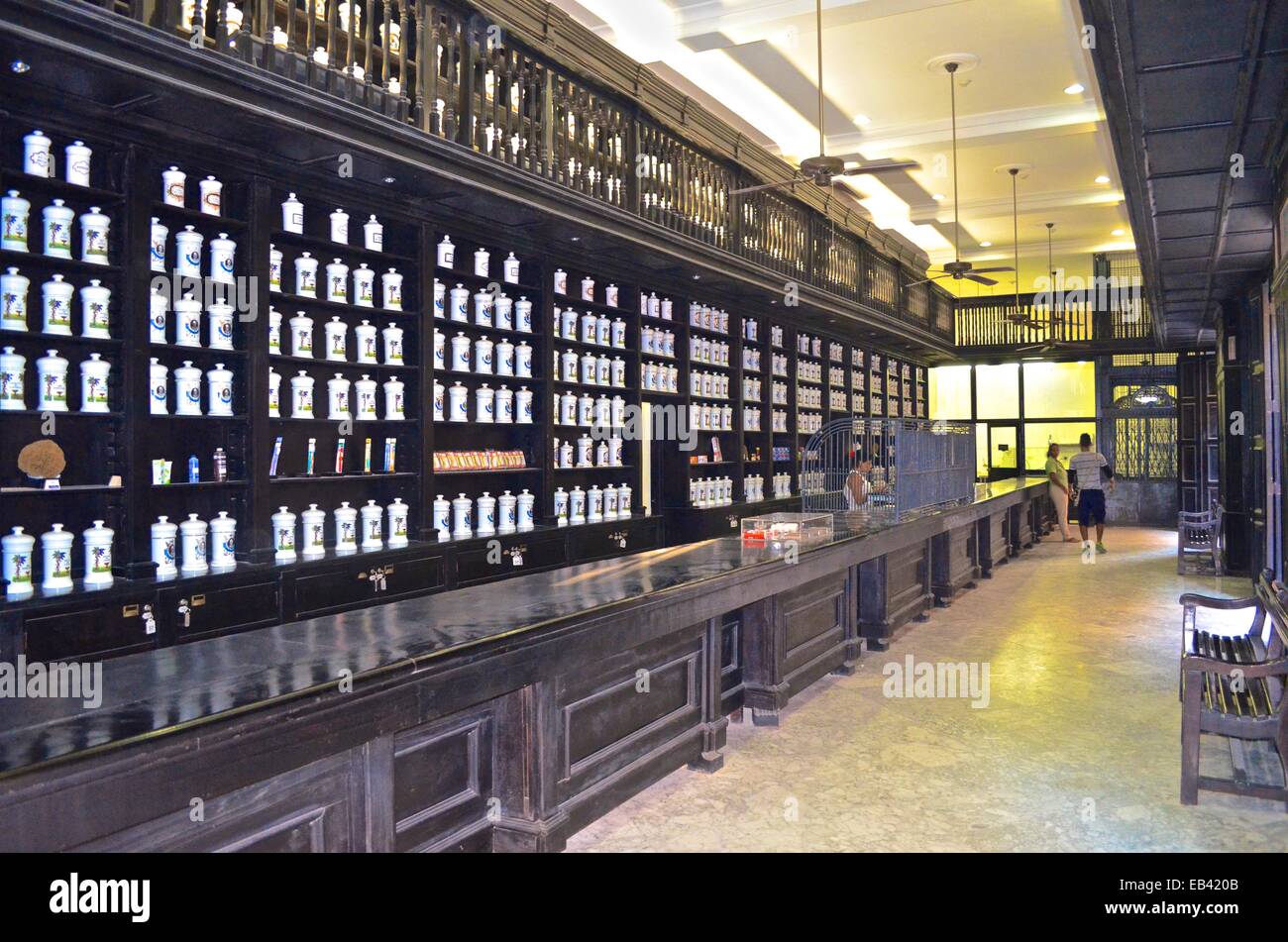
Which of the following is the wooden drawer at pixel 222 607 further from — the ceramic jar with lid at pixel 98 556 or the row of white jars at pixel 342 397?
the row of white jars at pixel 342 397

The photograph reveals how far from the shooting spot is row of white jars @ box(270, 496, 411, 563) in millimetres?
4641

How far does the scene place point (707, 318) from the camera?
27.8ft

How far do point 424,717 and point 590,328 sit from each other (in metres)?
4.91

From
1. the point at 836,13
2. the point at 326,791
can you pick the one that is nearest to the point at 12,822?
the point at 326,791

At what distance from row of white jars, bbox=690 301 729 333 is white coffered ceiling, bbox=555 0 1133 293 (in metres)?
1.87

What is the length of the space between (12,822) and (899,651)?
556 centimetres

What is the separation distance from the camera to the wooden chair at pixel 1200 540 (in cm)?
927

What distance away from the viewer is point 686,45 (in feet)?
23.5

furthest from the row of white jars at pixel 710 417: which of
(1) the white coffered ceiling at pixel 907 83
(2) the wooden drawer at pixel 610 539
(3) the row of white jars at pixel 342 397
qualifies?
(3) the row of white jars at pixel 342 397

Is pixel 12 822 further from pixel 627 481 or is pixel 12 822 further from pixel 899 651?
pixel 627 481

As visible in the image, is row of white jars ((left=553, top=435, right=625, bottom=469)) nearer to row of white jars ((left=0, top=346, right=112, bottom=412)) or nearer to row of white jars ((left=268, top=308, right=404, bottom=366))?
row of white jars ((left=268, top=308, right=404, bottom=366))

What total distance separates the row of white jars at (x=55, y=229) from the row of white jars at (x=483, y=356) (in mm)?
2006
